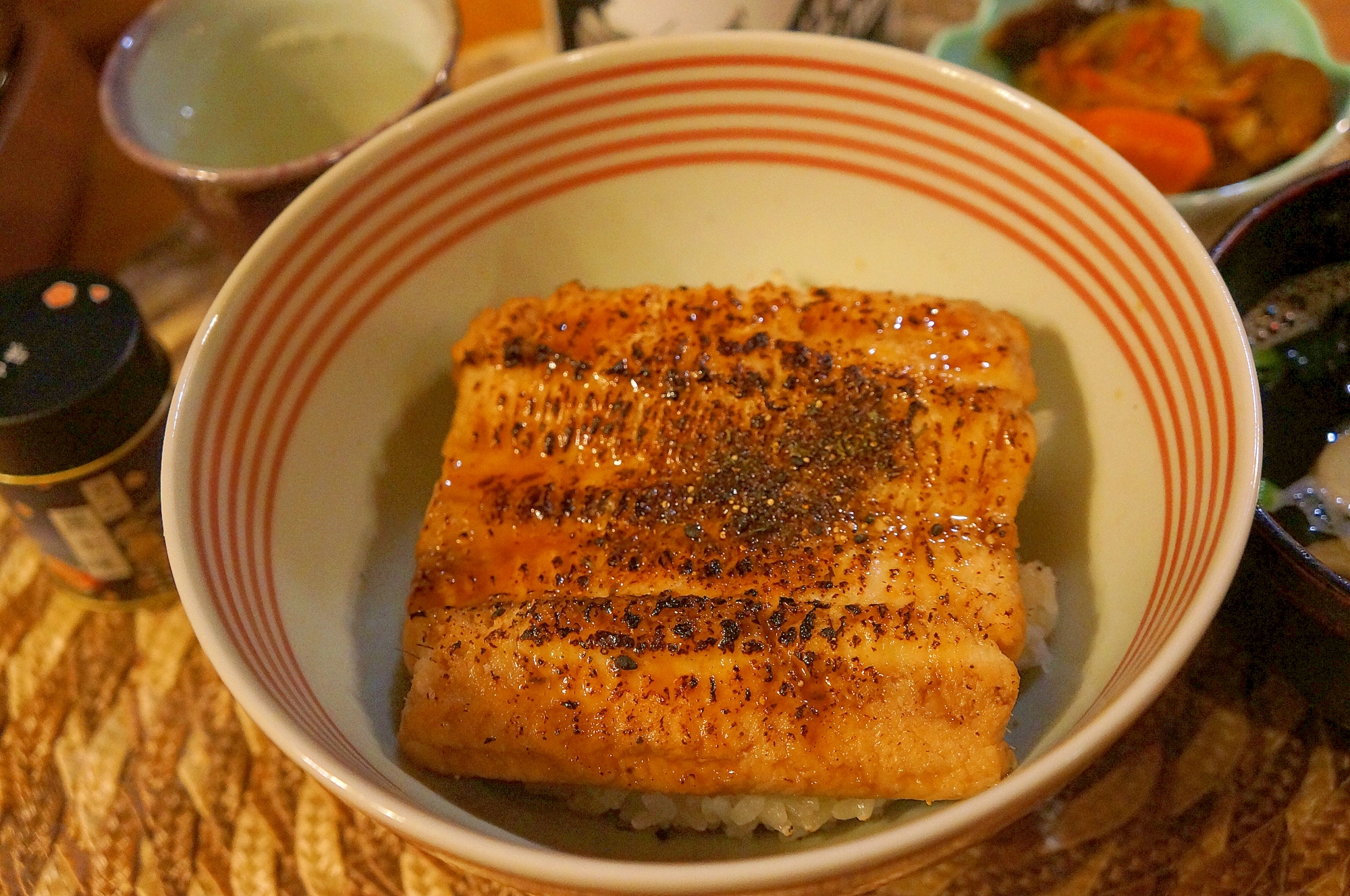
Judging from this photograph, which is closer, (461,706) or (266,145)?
(461,706)

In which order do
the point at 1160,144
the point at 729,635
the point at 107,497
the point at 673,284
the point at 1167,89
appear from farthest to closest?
the point at 1167,89
the point at 1160,144
the point at 673,284
the point at 107,497
the point at 729,635

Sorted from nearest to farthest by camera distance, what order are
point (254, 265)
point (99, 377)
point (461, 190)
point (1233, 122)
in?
1. point (254, 265)
2. point (99, 377)
3. point (461, 190)
4. point (1233, 122)

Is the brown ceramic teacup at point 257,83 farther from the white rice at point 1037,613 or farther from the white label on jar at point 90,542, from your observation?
the white rice at point 1037,613

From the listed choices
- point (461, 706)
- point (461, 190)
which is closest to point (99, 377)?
point (461, 190)

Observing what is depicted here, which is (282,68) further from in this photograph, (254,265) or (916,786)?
(916,786)

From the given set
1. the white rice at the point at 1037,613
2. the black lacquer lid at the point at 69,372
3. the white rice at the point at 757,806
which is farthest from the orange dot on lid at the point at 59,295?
the white rice at the point at 1037,613

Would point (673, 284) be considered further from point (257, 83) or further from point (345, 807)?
point (257, 83)

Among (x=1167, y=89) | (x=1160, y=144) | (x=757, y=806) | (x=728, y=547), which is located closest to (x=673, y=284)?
(x=728, y=547)
